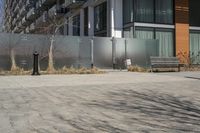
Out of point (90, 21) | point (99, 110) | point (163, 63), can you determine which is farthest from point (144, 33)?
point (99, 110)

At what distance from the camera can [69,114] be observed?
8586 mm

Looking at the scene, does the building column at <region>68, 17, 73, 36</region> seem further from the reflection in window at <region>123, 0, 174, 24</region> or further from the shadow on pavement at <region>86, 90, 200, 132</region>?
the shadow on pavement at <region>86, 90, 200, 132</region>

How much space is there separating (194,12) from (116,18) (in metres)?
6.49

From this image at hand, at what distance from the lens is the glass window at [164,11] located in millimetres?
32312

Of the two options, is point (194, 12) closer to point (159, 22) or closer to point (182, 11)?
point (182, 11)

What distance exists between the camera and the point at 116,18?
32.4 metres

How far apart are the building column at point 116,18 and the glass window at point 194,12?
5.76 metres

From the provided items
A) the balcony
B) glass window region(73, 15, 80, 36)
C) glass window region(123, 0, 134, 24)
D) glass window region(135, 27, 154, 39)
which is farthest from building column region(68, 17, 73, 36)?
glass window region(135, 27, 154, 39)

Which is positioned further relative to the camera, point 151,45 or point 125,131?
point 151,45

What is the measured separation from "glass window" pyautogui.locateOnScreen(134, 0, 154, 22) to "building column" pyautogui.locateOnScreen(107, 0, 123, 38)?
1.58 metres

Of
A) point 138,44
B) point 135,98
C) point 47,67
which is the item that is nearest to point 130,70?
point 138,44

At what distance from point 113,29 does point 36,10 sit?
34.6 meters

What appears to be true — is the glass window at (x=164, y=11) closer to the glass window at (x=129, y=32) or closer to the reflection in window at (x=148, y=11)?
the reflection in window at (x=148, y=11)

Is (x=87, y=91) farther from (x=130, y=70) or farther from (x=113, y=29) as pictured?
(x=113, y=29)
